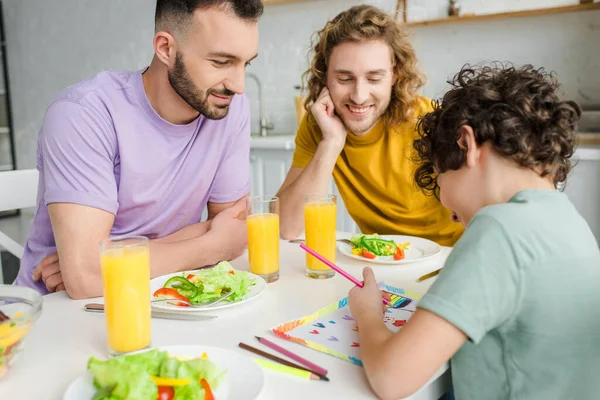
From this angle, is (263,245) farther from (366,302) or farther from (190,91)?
(190,91)

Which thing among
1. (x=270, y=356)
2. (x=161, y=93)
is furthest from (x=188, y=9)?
(x=270, y=356)

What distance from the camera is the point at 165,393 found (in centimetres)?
69

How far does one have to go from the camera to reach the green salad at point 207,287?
3.51ft

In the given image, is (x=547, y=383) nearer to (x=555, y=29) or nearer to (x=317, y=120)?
(x=317, y=120)

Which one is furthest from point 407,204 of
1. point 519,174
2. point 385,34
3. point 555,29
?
point 555,29

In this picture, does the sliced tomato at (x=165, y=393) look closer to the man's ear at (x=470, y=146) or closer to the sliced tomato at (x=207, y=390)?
the sliced tomato at (x=207, y=390)

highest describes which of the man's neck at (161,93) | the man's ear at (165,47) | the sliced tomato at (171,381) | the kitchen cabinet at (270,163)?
the man's ear at (165,47)

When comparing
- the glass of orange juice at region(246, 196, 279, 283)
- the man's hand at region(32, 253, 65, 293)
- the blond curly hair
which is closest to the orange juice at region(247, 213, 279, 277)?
the glass of orange juice at region(246, 196, 279, 283)

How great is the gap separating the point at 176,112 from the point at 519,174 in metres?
1.00

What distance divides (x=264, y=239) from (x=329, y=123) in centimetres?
79

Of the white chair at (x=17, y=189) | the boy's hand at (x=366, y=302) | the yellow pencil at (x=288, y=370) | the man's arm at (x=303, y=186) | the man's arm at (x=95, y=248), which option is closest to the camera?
the yellow pencil at (x=288, y=370)

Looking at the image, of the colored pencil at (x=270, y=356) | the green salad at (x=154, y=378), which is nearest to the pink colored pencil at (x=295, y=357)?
the colored pencil at (x=270, y=356)

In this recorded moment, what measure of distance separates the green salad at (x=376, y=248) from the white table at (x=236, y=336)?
5cm

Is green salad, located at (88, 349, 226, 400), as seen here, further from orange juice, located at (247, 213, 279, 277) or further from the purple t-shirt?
the purple t-shirt
